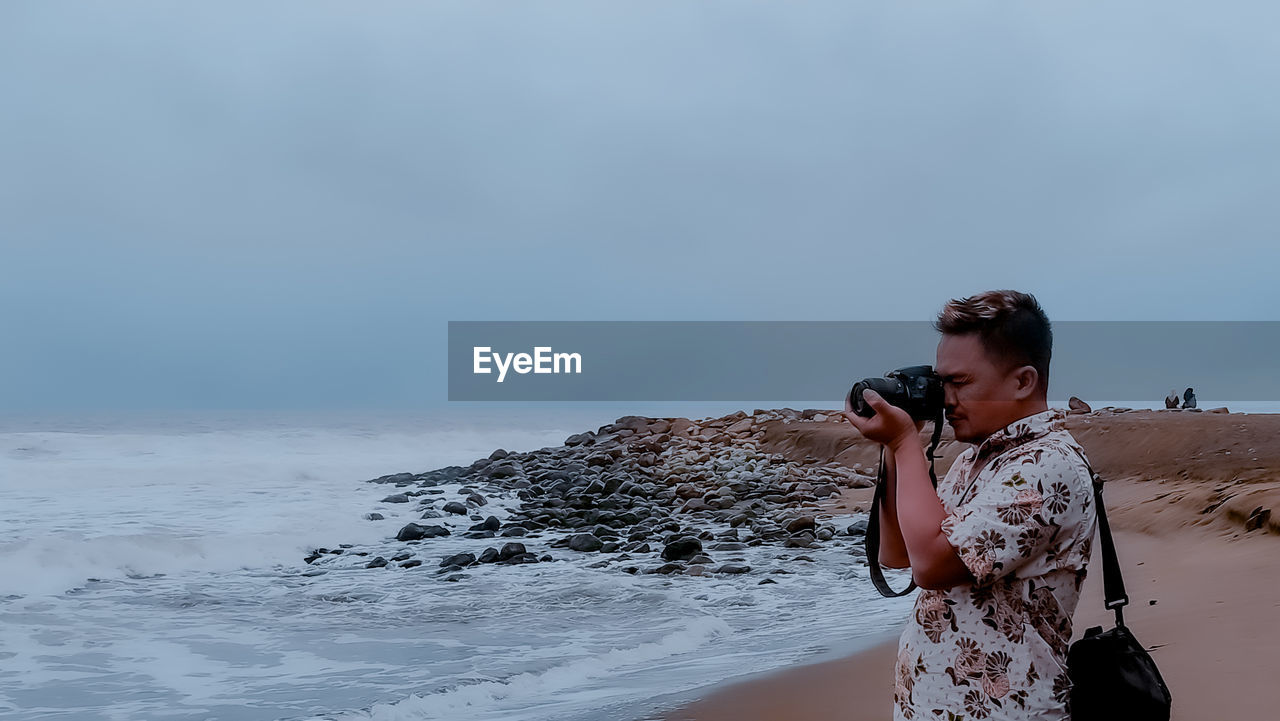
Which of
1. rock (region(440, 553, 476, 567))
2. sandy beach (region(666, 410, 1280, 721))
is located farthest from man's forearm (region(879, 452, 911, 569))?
rock (region(440, 553, 476, 567))

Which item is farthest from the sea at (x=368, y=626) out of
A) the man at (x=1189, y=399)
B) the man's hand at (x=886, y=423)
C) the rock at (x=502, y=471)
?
the man at (x=1189, y=399)

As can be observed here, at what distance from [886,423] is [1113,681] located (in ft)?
2.00

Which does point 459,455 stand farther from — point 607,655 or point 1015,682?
point 1015,682

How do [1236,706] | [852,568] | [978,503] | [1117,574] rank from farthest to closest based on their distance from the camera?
1. [852,568]
2. [1236,706]
3. [1117,574]
4. [978,503]

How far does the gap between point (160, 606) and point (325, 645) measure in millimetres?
2883

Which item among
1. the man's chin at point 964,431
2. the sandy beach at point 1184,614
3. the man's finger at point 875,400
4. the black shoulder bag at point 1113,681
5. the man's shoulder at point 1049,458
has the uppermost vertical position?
the man's finger at point 875,400

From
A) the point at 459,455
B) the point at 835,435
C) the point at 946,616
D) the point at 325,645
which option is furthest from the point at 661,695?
the point at 459,455

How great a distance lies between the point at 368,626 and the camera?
8.10m

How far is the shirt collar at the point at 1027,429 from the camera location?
1.91 m

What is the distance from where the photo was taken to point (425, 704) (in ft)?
18.3

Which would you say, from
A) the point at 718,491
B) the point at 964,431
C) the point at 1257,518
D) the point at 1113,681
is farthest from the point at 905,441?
the point at 718,491

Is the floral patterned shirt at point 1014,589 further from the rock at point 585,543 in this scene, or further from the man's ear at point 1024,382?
the rock at point 585,543

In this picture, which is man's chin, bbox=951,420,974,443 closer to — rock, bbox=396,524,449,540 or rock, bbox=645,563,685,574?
rock, bbox=645,563,685,574

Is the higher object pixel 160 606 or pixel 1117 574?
pixel 1117 574
